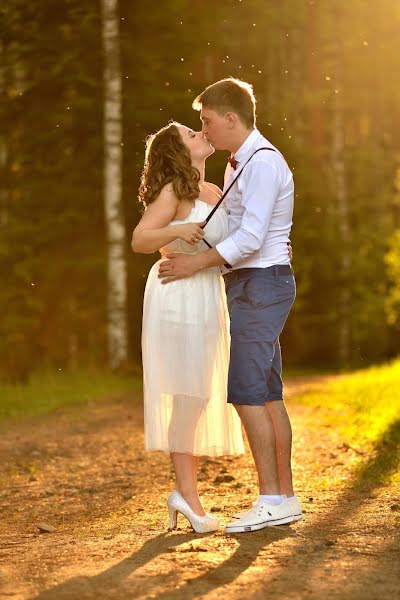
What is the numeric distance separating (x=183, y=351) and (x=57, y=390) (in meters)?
9.76

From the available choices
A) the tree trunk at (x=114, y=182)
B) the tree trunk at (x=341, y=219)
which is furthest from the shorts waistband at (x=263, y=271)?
the tree trunk at (x=341, y=219)

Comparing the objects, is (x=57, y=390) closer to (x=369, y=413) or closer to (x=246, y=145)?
(x=369, y=413)

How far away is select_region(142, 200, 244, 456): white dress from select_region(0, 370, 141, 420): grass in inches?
295

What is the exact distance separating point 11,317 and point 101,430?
27.6ft

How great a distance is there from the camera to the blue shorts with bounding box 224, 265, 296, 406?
21.3 feet

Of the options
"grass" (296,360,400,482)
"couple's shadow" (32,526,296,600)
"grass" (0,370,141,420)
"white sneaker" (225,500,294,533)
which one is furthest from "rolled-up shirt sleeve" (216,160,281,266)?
"grass" (0,370,141,420)

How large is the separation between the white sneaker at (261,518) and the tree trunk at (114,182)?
12826 millimetres

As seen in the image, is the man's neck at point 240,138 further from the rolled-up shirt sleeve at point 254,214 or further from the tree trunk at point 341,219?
the tree trunk at point 341,219

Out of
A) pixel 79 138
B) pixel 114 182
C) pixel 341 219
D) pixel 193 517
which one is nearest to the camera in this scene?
pixel 193 517

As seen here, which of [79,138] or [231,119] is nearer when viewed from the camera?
[231,119]

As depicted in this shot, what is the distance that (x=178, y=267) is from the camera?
6520mm

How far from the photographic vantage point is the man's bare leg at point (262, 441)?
6508 millimetres

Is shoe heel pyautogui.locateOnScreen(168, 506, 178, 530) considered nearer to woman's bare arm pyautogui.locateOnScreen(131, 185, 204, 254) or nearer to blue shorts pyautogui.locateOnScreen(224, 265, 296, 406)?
blue shorts pyautogui.locateOnScreen(224, 265, 296, 406)

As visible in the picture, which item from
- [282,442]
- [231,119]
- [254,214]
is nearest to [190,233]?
[254,214]
